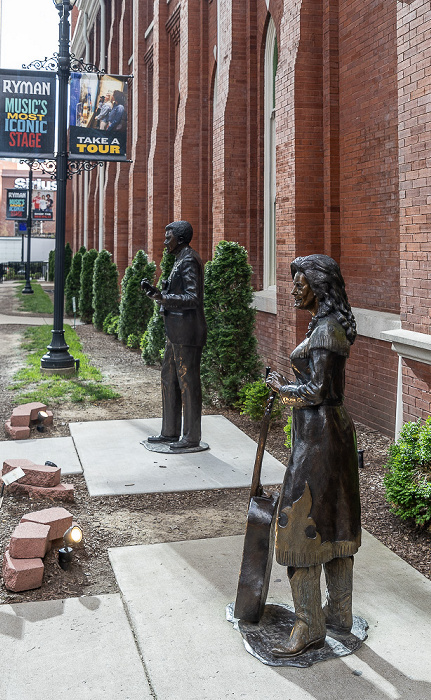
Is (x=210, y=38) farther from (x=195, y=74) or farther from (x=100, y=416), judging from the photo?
(x=100, y=416)

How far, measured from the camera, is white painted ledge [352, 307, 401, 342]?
8.52m

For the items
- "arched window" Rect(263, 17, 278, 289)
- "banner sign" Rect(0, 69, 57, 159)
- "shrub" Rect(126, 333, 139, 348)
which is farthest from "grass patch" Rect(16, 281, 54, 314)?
"arched window" Rect(263, 17, 278, 289)

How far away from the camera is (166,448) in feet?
26.0

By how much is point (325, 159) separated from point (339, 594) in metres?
7.74

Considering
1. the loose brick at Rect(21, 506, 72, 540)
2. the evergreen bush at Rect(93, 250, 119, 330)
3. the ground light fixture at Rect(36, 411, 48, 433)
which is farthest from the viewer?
the evergreen bush at Rect(93, 250, 119, 330)

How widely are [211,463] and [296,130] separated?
5.33 metres

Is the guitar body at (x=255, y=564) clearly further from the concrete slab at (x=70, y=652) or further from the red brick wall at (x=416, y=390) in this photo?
the red brick wall at (x=416, y=390)

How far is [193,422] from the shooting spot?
782 cm

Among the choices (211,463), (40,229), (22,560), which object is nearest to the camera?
(22,560)

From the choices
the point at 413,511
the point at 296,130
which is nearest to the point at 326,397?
the point at 413,511

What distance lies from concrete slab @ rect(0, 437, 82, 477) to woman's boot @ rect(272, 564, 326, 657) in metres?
3.89

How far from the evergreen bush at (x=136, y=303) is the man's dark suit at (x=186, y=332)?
33.4ft

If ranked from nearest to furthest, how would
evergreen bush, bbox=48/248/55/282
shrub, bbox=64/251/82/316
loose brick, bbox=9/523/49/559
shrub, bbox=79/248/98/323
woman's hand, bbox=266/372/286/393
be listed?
woman's hand, bbox=266/372/286/393
loose brick, bbox=9/523/49/559
shrub, bbox=79/248/98/323
shrub, bbox=64/251/82/316
evergreen bush, bbox=48/248/55/282

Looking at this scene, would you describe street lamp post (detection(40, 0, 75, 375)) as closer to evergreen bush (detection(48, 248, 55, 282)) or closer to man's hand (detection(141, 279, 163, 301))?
man's hand (detection(141, 279, 163, 301))
